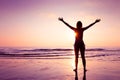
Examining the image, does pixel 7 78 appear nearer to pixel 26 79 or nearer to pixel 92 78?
pixel 26 79

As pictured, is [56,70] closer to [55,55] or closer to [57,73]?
[57,73]

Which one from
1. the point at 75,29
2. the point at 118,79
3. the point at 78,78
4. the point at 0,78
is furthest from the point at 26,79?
the point at 118,79

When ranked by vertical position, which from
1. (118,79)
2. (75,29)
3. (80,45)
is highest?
(75,29)

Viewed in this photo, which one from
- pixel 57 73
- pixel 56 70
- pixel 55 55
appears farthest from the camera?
pixel 55 55

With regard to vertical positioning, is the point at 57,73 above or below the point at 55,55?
below

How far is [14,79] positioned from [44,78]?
1.27 meters

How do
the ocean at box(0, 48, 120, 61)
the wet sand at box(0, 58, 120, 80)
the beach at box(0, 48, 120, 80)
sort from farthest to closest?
the ocean at box(0, 48, 120, 61)
the beach at box(0, 48, 120, 80)
the wet sand at box(0, 58, 120, 80)

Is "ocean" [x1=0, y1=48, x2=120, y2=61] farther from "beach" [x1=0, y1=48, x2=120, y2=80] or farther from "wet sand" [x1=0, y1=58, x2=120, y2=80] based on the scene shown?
"wet sand" [x1=0, y1=58, x2=120, y2=80]

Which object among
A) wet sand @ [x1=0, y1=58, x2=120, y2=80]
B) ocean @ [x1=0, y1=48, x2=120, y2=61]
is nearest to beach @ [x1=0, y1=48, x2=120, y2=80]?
wet sand @ [x1=0, y1=58, x2=120, y2=80]

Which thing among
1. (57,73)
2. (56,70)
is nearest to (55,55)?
(56,70)

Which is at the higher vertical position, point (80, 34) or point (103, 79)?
Result: point (80, 34)

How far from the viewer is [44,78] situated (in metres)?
10.4

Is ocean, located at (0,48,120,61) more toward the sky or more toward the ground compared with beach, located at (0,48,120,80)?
more toward the sky

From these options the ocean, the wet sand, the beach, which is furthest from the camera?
the ocean
